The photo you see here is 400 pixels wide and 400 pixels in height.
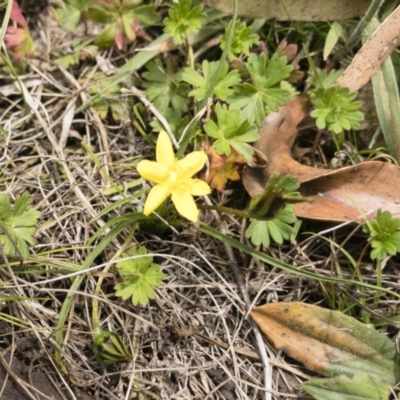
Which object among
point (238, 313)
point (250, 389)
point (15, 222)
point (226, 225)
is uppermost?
point (15, 222)

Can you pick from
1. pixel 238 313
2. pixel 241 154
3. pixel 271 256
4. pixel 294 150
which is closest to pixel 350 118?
pixel 294 150

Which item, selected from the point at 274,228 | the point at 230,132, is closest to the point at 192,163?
the point at 230,132

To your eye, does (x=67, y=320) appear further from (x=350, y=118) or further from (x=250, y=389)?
(x=350, y=118)

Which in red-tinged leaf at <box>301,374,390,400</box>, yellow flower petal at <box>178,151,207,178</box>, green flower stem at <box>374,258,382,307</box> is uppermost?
yellow flower petal at <box>178,151,207,178</box>

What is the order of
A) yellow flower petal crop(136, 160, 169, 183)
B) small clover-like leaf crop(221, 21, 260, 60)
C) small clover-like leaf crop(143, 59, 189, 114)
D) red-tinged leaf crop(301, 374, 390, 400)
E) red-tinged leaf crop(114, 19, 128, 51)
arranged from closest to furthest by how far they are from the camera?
yellow flower petal crop(136, 160, 169, 183) → red-tinged leaf crop(301, 374, 390, 400) → small clover-like leaf crop(221, 21, 260, 60) → small clover-like leaf crop(143, 59, 189, 114) → red-tinged leaf crop(114, 19, 128, 51)

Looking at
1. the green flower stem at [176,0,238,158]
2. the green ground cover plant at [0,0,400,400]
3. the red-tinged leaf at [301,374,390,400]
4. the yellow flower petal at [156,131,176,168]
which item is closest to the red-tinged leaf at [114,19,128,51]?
the green ground cover plant at [0,0,400,400]

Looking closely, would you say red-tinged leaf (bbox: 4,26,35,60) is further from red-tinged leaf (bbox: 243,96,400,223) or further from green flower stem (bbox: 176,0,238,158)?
red-tinged leaf (bbox: 243,96,400,223)

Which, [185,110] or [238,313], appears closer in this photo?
[238,313]
